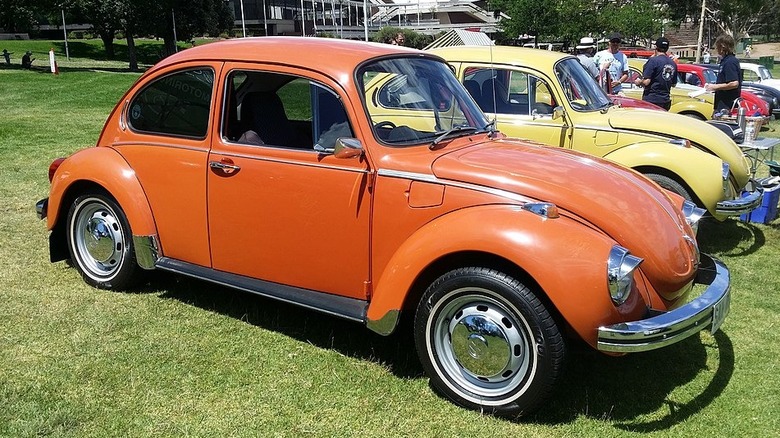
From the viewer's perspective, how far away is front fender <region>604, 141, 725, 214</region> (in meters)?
6.24

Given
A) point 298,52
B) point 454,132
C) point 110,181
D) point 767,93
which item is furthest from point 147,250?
point 767,93

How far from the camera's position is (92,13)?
3550cm

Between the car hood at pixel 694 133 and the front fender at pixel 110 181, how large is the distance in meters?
4.75

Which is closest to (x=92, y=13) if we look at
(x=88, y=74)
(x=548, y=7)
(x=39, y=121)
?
(x=88, y=74)

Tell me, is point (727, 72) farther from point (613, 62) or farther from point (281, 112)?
point (281, 112)

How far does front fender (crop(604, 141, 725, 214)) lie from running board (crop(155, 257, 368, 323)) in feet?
12.8

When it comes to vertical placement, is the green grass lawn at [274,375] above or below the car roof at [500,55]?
below

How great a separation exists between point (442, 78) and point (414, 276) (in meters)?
1.61

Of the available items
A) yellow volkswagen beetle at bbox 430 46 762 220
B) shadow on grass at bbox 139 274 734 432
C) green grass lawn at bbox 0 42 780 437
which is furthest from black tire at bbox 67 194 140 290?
yellow volkswagen beetle at bbox 430 46 762 220

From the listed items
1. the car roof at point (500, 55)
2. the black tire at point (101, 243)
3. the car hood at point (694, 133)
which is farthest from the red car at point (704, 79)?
the black tire at point (101, 243)

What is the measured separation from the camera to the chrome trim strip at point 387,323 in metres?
3.63

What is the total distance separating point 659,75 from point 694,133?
12.6 ft

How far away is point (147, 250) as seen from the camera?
4750 millimetres

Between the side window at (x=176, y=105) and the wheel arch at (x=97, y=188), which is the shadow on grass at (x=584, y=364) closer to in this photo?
the wheel arch at (x=97, y=188)
